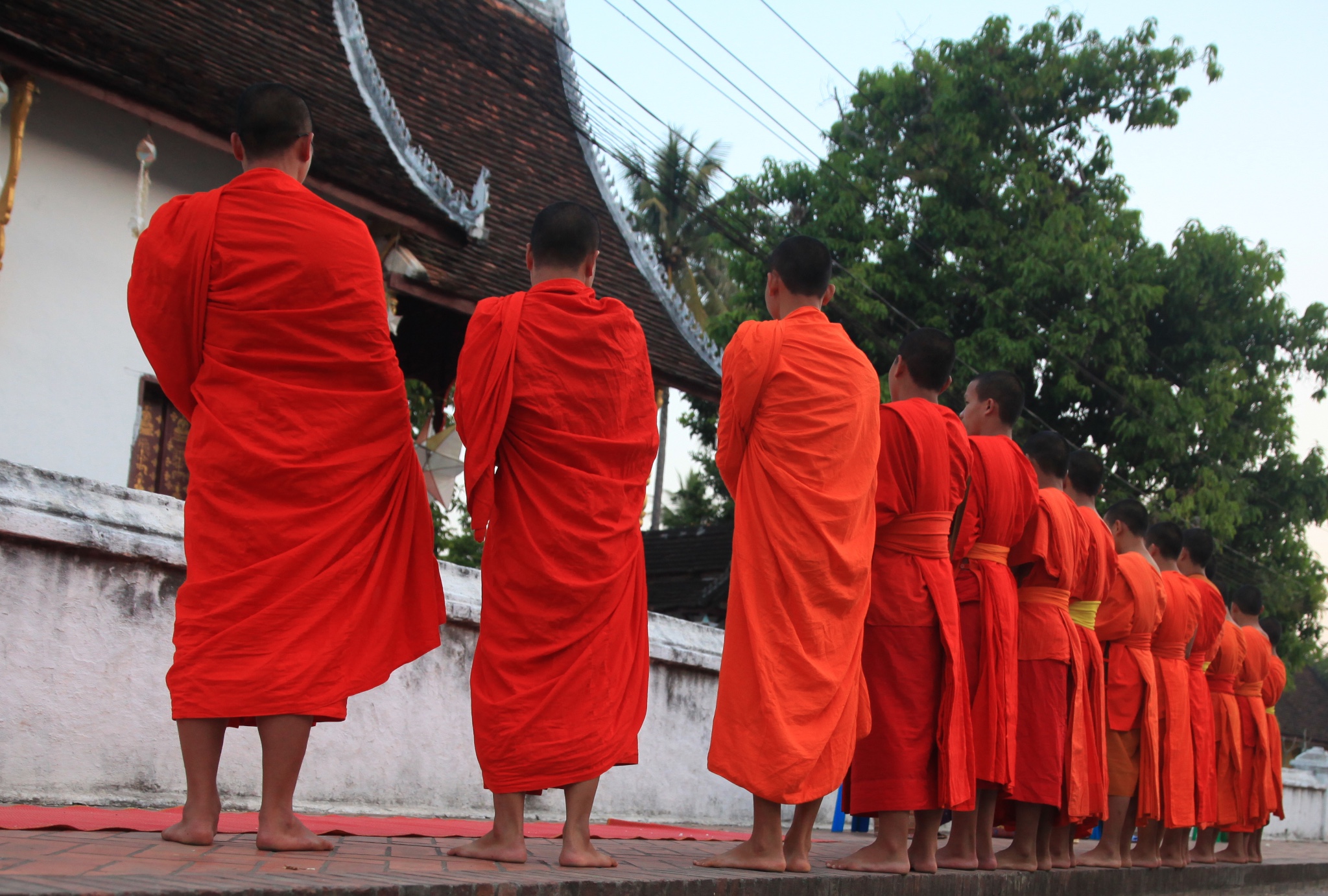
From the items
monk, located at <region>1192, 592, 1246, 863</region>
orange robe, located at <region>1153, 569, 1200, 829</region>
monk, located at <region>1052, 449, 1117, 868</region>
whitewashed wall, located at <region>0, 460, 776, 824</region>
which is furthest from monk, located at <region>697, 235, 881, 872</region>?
monk, located at <region>1192, 592, 1246, 863</region>

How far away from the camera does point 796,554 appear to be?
4133mm

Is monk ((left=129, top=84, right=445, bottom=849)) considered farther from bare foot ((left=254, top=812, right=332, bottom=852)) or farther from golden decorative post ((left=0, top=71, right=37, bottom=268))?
golden decorative post ((left=0, top=71, right=37, bottom=268))

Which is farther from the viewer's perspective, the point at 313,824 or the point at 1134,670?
the point at 1134,670

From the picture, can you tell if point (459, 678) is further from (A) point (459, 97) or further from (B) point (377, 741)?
(A) point (459, 97)

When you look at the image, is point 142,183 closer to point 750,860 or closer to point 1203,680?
point 750,860

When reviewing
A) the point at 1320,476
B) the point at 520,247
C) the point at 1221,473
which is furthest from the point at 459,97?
the point at 1320,476

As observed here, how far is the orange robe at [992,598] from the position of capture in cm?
491

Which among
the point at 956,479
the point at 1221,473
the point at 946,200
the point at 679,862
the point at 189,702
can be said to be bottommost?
the point at 679,862

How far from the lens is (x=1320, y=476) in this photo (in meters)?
18.2

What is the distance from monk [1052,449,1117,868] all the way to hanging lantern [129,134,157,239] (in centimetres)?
557

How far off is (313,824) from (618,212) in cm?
908

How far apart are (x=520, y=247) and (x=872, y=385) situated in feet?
22.3

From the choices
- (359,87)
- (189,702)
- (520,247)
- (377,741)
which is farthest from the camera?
(520,247)

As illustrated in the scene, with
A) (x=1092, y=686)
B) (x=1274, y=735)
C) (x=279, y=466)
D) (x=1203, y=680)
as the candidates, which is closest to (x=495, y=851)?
(x=279, y=466)
